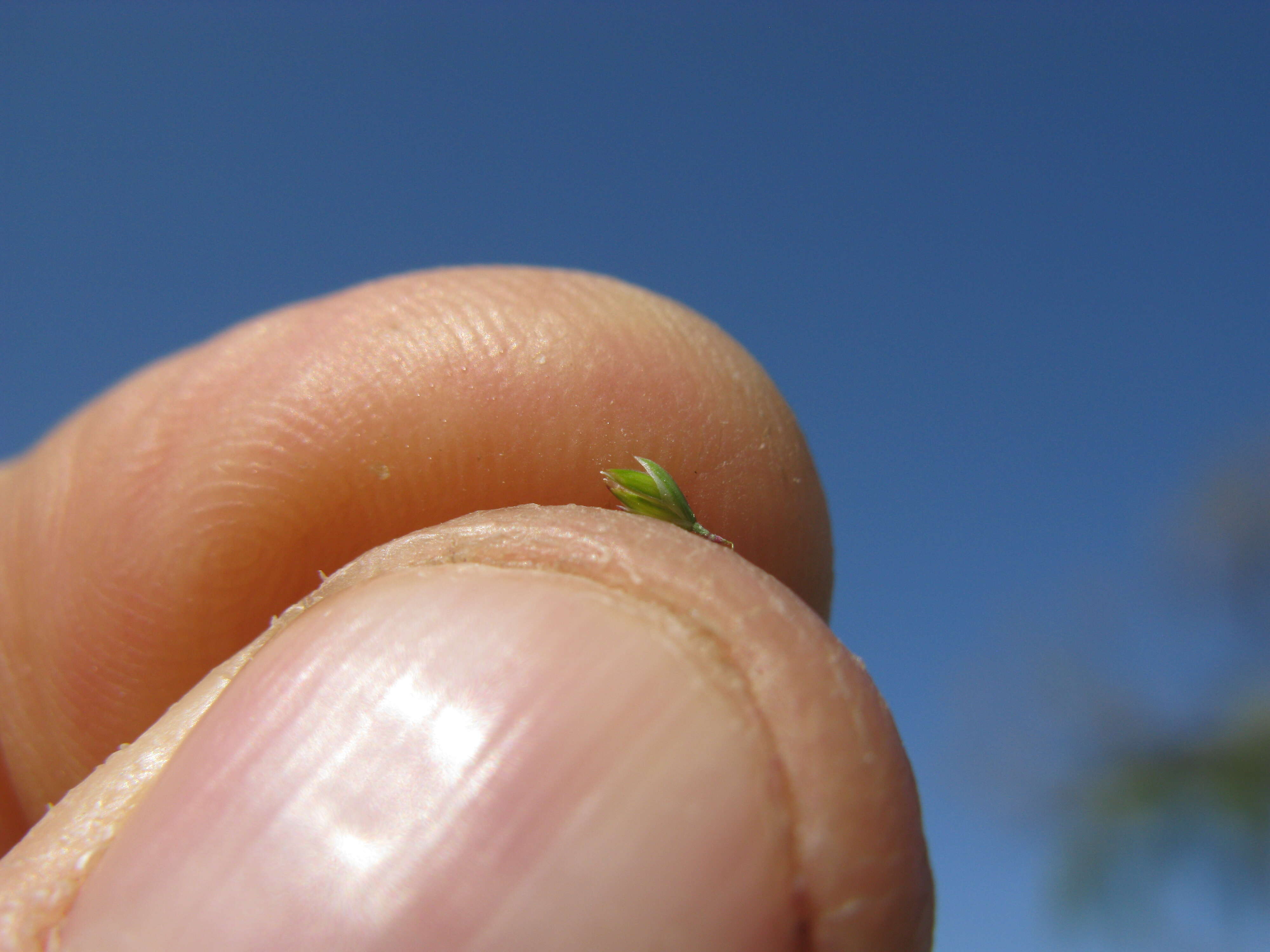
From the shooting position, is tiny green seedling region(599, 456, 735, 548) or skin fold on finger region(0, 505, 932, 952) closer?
skin fold on finger region(0, 505, 932, 952)

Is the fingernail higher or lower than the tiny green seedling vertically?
lower

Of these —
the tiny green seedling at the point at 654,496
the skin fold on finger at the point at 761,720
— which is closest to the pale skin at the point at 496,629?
the skin fold on finger at the point at 761,720

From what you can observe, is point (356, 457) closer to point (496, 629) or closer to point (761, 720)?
point (496, 629)

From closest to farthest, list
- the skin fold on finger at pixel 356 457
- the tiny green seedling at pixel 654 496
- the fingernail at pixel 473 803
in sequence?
the fingernail at pixel 473 803 < the tiny green seedling at pixel 654 496 < the skin fold on finger at pixel 356 457

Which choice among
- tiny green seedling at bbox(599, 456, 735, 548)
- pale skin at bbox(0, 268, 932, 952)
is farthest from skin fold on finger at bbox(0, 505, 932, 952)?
tiny green seedling at bbox(599, 456, 735, 548)

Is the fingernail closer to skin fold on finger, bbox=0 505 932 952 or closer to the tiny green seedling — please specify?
skin fold on finger, bbox=0 505 932 952

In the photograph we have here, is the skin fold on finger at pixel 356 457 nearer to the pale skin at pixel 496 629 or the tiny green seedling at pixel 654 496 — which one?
the pale skin at pixel 496 629

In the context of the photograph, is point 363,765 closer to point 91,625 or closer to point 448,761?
point 448,761
